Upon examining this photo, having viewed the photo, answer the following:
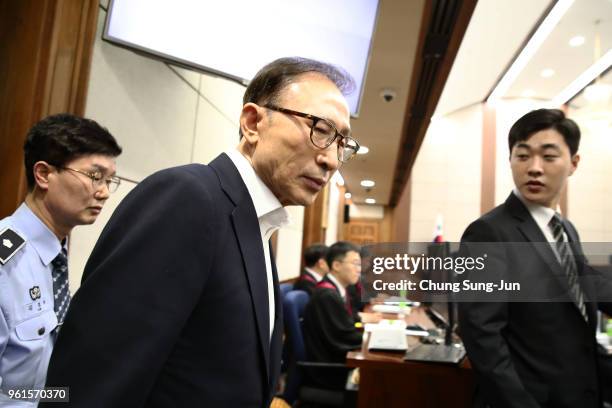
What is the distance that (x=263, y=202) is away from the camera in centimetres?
73

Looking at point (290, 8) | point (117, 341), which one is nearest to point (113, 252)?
point (117, 341)

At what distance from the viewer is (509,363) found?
831 millimetres

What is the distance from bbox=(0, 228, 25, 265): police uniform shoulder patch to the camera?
2.78 ft

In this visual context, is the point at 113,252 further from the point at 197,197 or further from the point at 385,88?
the point at 385,88

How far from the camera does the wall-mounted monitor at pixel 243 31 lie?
1362mm

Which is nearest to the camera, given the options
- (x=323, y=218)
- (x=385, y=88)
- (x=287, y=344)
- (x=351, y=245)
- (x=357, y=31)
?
(x=357, y=31)

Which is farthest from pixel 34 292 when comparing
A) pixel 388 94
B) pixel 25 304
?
pixel 388 94

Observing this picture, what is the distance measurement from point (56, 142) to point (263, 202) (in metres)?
0.63

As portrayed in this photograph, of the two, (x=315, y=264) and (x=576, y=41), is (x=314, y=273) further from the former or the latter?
(x=576, y=41)

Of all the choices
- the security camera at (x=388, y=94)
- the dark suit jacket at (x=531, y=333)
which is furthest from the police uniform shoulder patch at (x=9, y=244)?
the security camera at (x=388, y=94)

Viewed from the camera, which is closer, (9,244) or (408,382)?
(9,244)

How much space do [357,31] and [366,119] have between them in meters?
2.52

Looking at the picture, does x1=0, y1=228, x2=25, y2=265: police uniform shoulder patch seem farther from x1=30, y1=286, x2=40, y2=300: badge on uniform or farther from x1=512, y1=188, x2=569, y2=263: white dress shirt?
x1=512, y1=188, x2=569, y2=263: white dress shirt

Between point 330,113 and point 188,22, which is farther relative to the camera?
point 188,22
